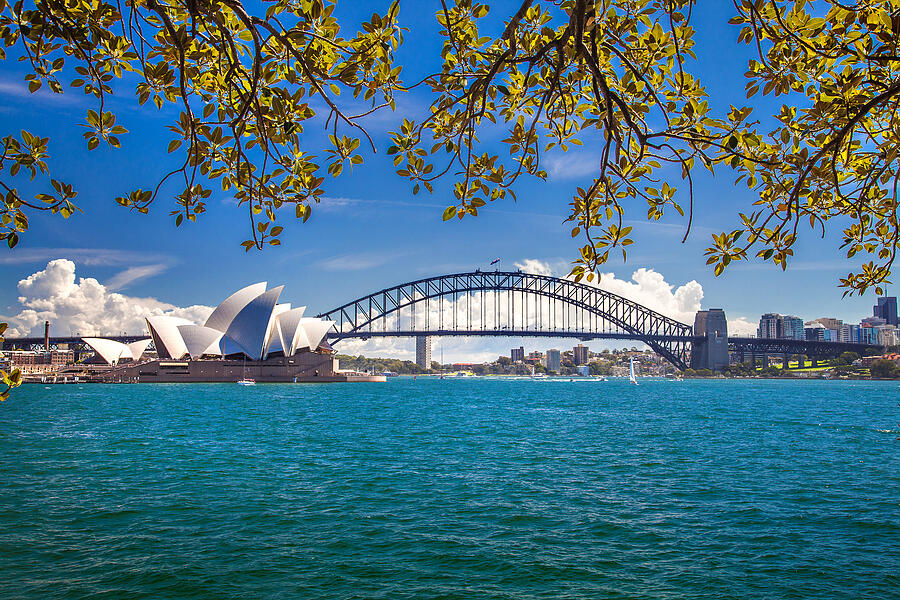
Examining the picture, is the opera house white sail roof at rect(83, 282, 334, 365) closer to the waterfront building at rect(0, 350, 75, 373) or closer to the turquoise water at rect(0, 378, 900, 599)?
the waterfront building at rect(0, 350, 75, 373)

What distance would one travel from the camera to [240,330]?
81.8 m

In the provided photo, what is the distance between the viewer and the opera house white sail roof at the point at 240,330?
79750 millimetres

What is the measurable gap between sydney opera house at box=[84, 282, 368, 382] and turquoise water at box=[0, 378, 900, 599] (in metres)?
61.7

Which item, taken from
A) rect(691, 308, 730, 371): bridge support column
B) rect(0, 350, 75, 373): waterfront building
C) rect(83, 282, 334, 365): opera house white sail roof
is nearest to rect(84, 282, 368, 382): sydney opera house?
rect(83, 282, 334, 365): opera house white sail roof

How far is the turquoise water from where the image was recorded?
7.31 metres

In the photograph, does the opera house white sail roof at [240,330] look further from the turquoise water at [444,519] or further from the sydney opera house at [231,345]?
the turquoise water at [444,519]

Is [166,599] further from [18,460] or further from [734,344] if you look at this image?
[734,344]

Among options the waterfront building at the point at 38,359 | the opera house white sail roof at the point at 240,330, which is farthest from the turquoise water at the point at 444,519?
the waterfront building at the point at 38,359

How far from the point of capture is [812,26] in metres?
3.66

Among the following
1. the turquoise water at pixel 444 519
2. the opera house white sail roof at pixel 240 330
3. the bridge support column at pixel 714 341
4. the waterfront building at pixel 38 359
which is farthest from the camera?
the bridge support column at pixel 714 341

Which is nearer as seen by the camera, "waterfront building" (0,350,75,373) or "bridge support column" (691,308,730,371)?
"waterfront building" (0,350,75,373)

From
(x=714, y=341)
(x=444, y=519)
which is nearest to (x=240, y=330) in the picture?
(x=444, y=519)

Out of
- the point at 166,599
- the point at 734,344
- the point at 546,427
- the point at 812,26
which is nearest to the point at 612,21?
the point at 812,26

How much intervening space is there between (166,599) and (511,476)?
28.0 ft
